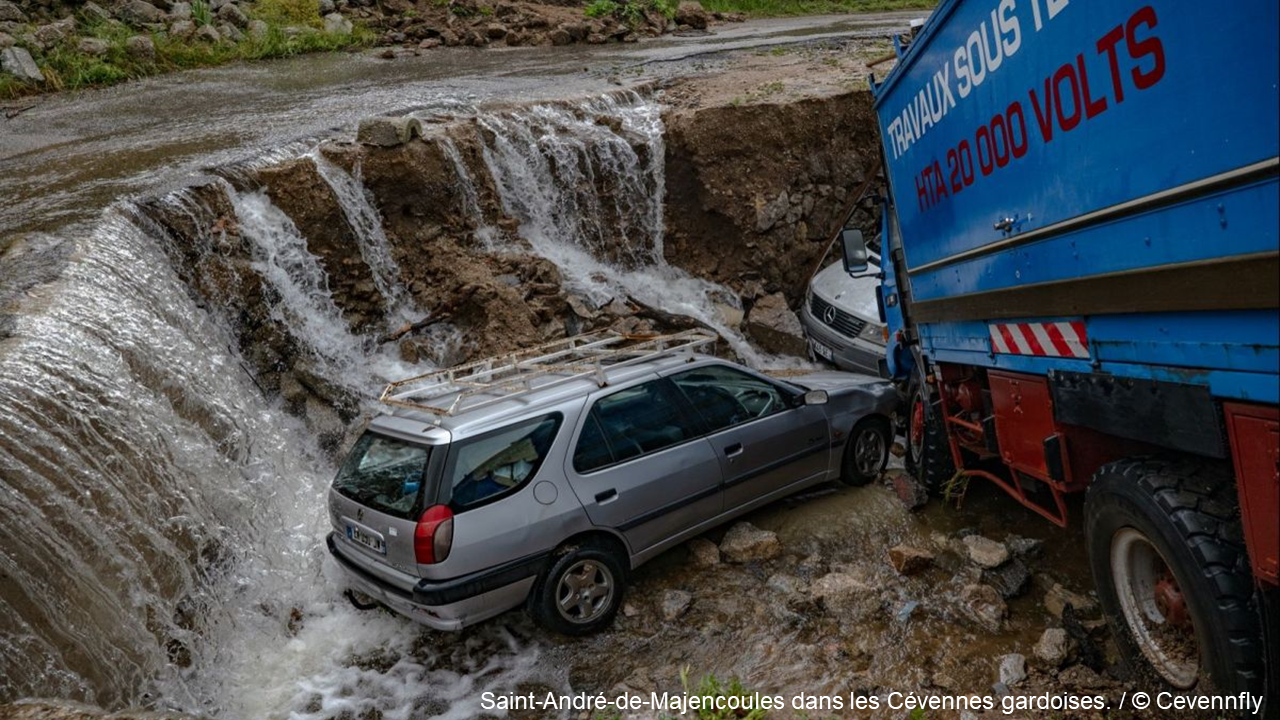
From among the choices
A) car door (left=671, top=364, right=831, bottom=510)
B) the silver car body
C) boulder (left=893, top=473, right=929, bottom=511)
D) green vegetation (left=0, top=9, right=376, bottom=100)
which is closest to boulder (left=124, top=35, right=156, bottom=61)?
green vegetation (left=0, top=9, right=376, bottom=100)

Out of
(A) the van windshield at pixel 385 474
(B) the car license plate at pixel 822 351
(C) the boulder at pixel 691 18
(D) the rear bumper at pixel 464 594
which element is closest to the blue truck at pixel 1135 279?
(D) the rear bumper at pixel 464 594

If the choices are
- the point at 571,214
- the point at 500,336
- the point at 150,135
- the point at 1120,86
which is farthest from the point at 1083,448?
the point at 150,135

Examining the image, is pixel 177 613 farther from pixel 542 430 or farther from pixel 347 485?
pixel 542 430

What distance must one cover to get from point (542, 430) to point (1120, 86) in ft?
11.1

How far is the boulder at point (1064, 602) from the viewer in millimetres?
4605

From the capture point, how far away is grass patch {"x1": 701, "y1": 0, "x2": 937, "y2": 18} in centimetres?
2538

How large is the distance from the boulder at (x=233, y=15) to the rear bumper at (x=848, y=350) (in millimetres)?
14548

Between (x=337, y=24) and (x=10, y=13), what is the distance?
5877mm

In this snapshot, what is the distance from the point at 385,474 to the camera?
5055 mm

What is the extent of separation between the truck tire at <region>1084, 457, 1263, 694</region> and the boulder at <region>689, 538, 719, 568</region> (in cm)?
244

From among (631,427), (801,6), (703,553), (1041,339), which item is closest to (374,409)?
(631,427)

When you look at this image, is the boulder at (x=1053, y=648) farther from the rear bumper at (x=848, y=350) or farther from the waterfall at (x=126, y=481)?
the waterfall at (x=126, y=481)

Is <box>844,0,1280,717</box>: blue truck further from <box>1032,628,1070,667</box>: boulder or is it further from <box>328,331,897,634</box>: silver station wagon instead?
<box>328,331,897,634</box>: silver station wagon

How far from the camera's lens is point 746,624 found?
4.95 metres
